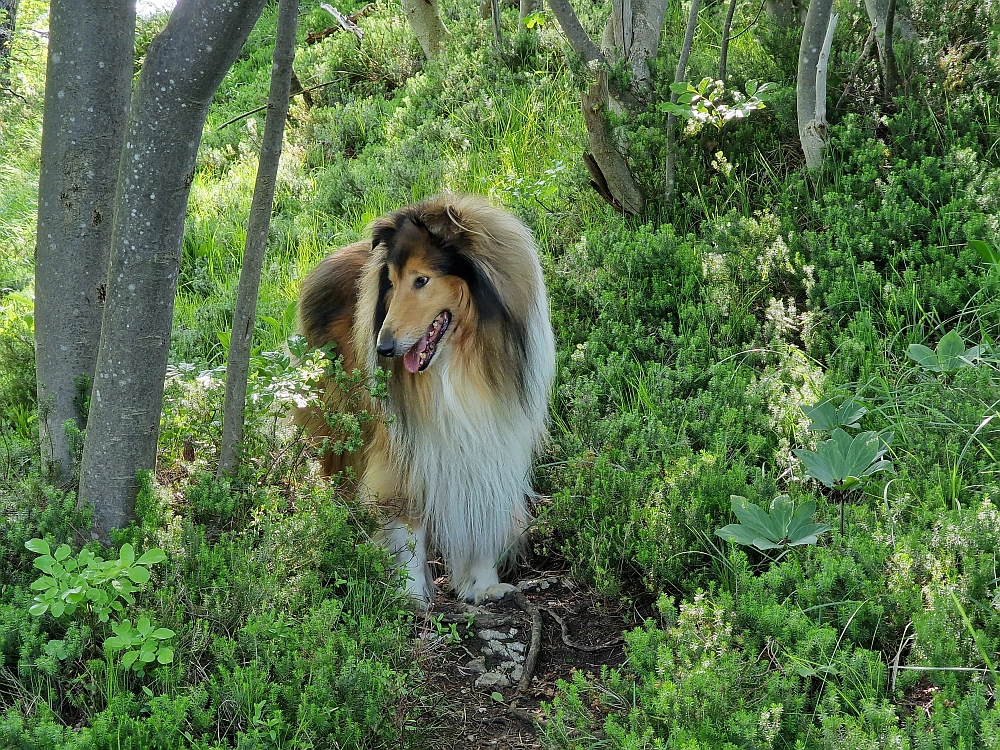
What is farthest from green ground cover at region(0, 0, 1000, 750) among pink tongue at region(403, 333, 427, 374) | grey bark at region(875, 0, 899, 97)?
pink tongue at region(403, 333, 427, 374)

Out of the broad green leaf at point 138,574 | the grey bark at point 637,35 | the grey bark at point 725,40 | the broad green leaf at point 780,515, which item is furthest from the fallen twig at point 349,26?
the broad green leaf at point 138,574

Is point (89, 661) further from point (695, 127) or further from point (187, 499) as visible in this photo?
point (695, 127)

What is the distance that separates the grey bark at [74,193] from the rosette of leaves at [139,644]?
1.01 m

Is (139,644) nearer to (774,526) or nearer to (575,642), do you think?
(575,642)

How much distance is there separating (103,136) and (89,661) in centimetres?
198

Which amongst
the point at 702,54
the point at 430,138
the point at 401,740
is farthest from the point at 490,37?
the point at 401,740

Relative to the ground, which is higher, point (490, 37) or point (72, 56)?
point (490, 37)

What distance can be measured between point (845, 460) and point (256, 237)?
2.34 m

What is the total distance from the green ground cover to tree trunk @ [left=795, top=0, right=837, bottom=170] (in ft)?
0.47

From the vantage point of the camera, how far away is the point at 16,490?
10.9ft

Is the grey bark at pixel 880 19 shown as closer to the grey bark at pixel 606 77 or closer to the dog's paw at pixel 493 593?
the grey bark at pixel 606 77

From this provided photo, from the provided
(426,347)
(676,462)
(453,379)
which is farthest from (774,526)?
(426,347)

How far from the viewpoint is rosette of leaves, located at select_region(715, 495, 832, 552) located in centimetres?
318

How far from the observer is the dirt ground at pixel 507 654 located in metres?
3.05
